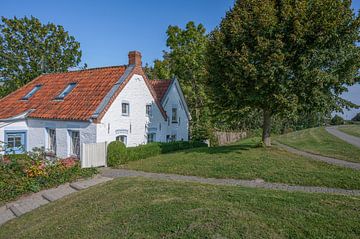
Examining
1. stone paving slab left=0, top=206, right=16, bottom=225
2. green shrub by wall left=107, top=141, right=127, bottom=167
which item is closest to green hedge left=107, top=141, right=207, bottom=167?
green shrub by wall left=107, top=141, right=127, bottom=167

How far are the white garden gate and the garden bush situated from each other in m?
1.35

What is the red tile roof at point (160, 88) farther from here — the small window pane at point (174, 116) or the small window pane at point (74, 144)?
the small window pane at point (74, 144)

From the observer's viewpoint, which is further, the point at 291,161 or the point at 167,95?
the point at 167,95

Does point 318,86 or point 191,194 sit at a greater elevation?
point 318,86

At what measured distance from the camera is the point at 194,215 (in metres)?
6.61

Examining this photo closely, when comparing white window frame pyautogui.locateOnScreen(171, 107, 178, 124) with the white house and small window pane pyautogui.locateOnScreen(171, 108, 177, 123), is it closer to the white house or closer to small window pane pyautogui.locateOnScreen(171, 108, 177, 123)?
small window pane pyautogui.locateOnScreen(171, 108, 177, 123)

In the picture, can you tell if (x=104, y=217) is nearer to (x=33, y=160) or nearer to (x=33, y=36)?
(x=33, y=160)

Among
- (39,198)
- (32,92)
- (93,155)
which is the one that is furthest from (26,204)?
(32,92)

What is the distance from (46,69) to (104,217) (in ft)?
109

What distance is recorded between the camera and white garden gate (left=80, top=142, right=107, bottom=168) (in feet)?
49.3

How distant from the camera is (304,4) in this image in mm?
13203

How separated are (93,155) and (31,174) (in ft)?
13.2

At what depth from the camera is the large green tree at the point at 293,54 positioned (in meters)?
13.1

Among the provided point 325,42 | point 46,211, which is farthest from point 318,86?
point 46,211
